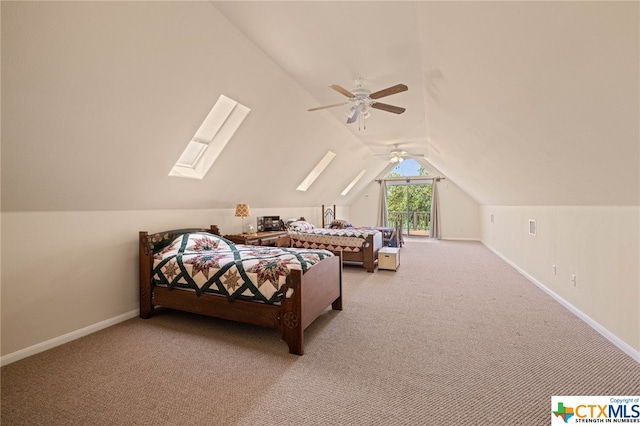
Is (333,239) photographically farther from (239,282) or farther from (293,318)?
(293,318)

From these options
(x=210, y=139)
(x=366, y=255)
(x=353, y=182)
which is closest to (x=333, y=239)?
(x=366, y=255)

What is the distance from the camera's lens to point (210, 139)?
3566 millimetres

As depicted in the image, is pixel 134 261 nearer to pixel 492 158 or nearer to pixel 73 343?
pixel 73 343

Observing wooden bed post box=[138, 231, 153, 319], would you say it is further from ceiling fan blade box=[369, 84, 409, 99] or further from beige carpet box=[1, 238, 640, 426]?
ceiling fan blade box=[369, 84, 409, 99]

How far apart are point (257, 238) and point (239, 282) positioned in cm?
178

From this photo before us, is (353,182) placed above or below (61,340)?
above

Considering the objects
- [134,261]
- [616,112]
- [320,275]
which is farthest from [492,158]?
[134,261]

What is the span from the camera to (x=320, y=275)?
271cm

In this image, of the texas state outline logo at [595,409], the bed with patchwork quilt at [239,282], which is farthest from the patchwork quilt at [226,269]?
the texas state outline logo at [595,409]

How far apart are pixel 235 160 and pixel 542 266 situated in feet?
14.7

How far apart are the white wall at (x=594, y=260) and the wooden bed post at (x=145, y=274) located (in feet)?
14.2

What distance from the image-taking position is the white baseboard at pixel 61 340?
217cm

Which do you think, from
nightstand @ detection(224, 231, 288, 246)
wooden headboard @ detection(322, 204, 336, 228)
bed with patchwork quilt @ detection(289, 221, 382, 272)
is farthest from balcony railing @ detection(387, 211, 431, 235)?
nightstand @ detection(224, 231, 288, 246)

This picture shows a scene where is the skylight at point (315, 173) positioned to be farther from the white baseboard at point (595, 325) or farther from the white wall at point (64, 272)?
the white baseboard at point (595, 325)
